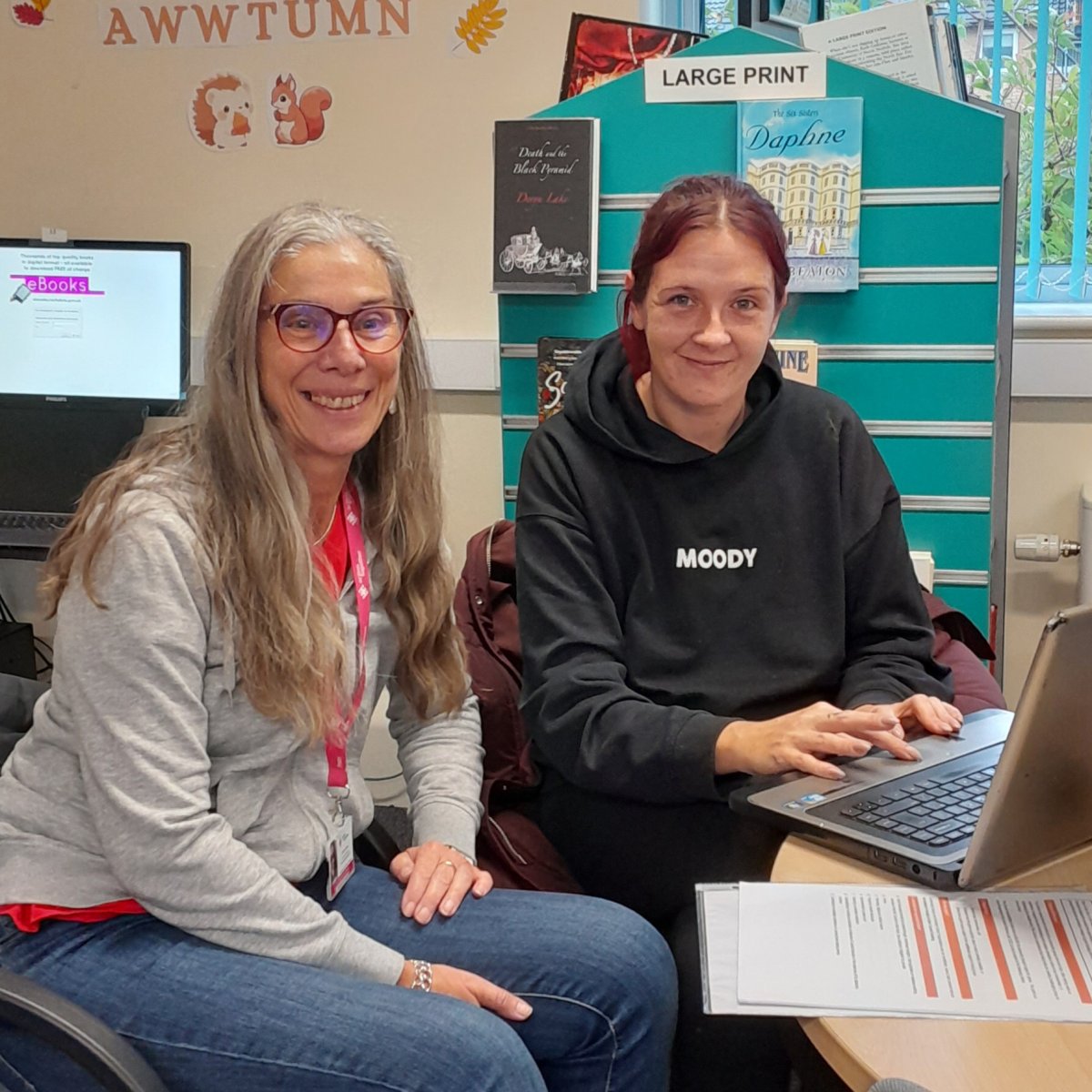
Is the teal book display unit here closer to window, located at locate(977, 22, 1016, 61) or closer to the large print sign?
window, located at locate(977, 22, 1016, 61)

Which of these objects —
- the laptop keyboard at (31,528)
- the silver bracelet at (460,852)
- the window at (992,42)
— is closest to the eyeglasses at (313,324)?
the silver bracelet at (460,852)

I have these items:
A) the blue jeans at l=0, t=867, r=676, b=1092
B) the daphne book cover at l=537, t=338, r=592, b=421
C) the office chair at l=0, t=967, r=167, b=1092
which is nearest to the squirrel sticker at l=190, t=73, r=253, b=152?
the daphne book cover at l=537, t=338, r=592, b=421

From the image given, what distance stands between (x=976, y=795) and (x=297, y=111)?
218cm

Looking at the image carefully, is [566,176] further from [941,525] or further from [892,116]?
[941,525]

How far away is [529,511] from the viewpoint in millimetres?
1540

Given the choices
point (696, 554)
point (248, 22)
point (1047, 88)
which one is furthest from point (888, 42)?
point (248, 22)

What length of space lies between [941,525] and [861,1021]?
143 centimetres

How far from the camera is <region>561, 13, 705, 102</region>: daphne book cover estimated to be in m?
2.25

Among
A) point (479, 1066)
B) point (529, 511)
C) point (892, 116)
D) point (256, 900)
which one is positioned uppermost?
point (892, 116)

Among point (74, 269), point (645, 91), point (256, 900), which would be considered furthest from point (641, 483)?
point (74, 269)

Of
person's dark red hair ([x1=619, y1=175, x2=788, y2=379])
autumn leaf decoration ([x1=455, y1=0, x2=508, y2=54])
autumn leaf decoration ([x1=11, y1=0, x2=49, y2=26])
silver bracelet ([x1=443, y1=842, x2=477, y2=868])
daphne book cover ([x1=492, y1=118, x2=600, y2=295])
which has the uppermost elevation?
autumn leaf decoration ([x1=11, y1=0, x2=49, y2=26])

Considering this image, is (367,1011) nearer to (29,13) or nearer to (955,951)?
(955,951)

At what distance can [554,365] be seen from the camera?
6.98 ft

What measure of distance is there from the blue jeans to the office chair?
7 centimetres
